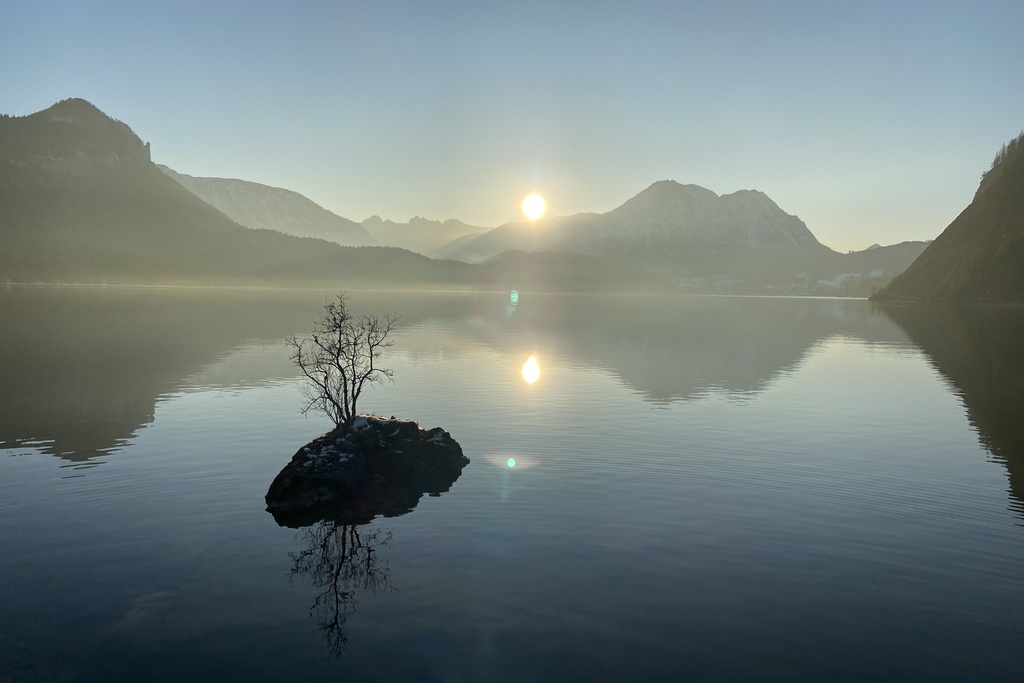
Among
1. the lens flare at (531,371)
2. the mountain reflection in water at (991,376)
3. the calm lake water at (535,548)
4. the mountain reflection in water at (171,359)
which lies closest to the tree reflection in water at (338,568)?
the calm lake water at (535,548)

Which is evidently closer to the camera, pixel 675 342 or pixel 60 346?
pixel 60 346

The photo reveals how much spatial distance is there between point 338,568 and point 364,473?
1169cm

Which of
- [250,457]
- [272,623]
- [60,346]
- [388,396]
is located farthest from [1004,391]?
[60,346]

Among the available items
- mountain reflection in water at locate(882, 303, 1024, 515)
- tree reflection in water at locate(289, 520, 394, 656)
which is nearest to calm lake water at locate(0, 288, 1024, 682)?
tree reflection in water at locate(289, 520, 394, 656)

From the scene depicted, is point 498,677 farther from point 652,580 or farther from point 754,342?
point 754,342

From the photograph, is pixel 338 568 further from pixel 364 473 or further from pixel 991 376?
pixel 991 376

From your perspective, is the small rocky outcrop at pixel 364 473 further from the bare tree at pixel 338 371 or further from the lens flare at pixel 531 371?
the lens flare at pixel 531 371

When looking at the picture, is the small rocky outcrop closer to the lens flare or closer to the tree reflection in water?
the tree reflection in water

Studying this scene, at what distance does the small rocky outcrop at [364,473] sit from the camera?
123 feet

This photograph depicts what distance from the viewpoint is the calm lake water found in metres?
22.4

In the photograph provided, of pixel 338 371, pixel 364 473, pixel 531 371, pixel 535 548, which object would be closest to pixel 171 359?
pixel 338 371

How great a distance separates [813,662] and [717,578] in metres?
6.34

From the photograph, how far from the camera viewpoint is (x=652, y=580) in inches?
1100

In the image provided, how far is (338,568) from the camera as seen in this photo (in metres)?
29.5
